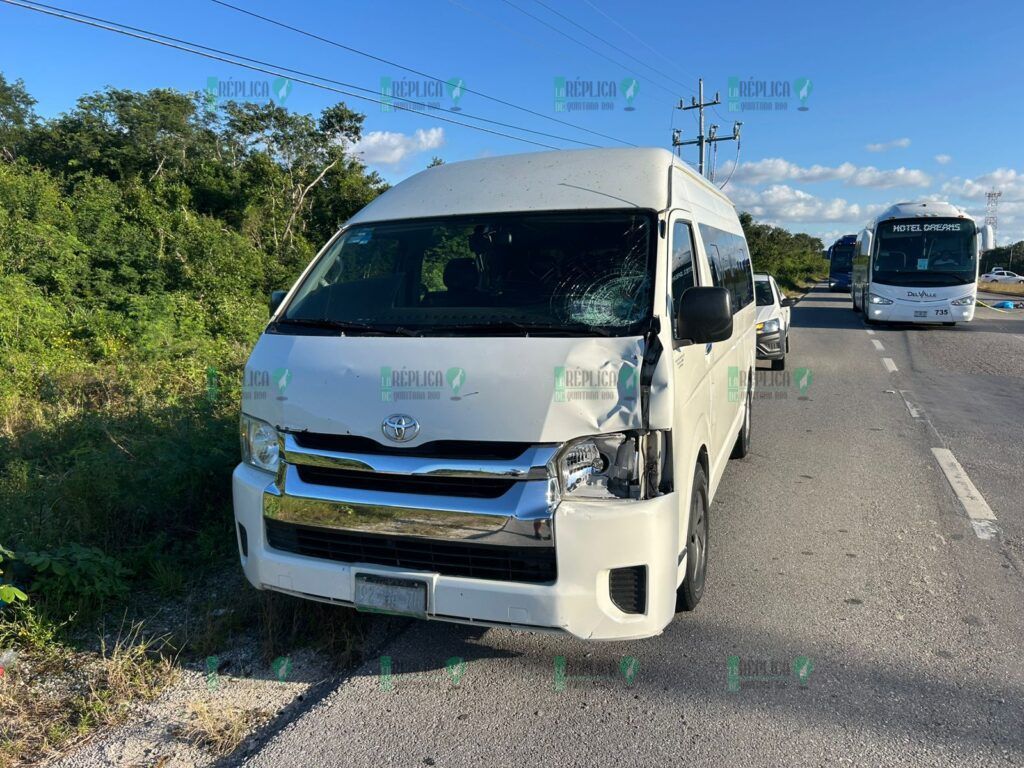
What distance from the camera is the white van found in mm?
2781

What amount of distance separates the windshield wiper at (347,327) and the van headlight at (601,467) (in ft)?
3.06

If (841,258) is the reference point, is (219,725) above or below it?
below

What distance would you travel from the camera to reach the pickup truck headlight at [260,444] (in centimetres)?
318

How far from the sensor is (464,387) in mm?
2904

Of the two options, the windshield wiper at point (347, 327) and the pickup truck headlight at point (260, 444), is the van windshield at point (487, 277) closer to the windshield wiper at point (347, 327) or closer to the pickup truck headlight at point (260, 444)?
the windshield wiper at point (347, 327)

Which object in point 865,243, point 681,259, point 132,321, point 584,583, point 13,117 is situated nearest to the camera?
point 584,583

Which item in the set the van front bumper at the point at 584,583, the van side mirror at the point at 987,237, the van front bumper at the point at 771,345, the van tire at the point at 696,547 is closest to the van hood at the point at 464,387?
the van front bumper at the point at 584,583

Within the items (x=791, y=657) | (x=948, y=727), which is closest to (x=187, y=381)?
(x=791, y=657)

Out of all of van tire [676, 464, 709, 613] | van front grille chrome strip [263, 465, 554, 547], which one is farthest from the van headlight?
van tire [676, 464, 709, 613]

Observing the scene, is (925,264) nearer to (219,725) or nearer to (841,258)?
(219,725)

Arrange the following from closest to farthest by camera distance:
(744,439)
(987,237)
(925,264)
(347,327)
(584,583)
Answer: (584,583)
(347,327)
(744,439)
(987,237)
(925,264)

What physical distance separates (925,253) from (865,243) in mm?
2142

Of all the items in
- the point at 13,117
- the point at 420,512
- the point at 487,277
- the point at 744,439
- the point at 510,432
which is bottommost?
the point at 744,439

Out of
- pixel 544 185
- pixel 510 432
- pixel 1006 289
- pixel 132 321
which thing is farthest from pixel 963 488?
pixel 1006 289
